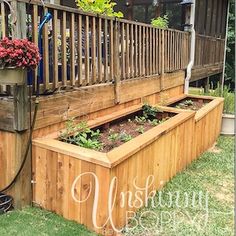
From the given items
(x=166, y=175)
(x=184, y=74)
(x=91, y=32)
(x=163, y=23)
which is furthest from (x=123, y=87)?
(x=184, y=74)

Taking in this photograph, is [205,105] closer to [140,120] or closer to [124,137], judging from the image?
[140,120]

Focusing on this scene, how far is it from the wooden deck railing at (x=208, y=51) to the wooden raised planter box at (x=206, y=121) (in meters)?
2.07

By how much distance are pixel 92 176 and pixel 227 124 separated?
4.78 metres

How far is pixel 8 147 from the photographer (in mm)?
3170

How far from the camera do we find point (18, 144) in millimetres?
3090

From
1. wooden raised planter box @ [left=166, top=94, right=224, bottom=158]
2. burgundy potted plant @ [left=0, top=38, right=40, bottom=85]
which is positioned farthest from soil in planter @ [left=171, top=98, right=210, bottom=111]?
burgundy potted plant @ [left=0, top=38, right=40, bottom=85]

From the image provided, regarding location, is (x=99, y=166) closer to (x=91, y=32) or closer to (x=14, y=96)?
(x=14, y=96)

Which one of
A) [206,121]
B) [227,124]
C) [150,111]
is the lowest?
[227,124]

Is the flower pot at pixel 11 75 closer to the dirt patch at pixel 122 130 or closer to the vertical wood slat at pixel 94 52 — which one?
the dirt patch at pixel 122 130

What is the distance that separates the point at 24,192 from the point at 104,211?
83cm

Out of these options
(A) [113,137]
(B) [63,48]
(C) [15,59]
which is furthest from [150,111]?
(C) [15,59]

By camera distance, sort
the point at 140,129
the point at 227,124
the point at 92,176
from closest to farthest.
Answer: the point at 92,176 → the point at 140,129 → the point at 227,124

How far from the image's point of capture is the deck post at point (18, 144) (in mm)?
2957

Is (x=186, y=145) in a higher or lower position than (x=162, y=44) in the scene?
lower
